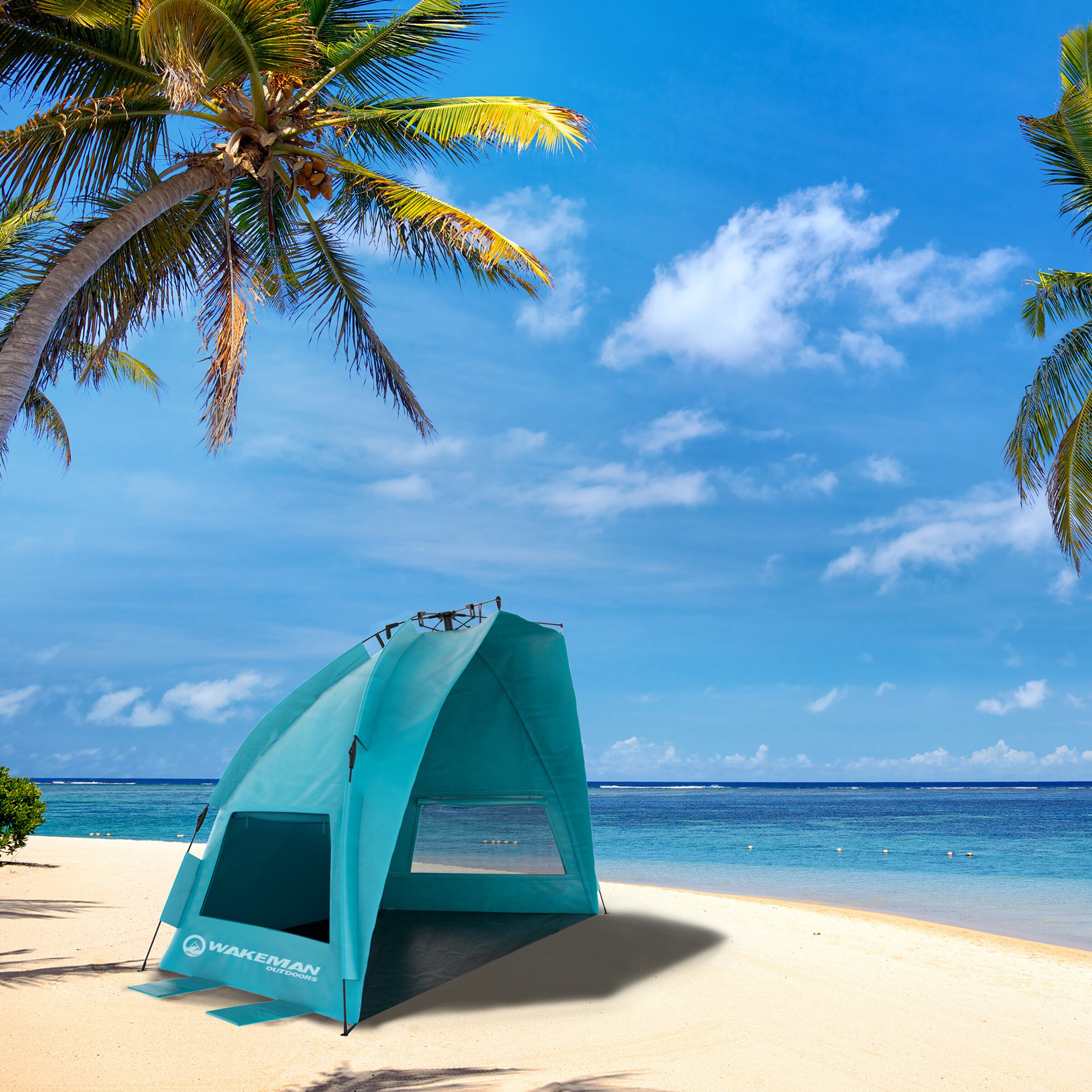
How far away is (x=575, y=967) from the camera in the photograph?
20.9ft

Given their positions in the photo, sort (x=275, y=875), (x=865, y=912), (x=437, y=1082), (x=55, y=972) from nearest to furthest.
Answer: (x=437, y=1082), (x=55, y=972), (x=275, y=875), (x=865, y=912)

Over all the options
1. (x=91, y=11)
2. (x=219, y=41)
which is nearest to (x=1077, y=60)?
(x=219, y=41)

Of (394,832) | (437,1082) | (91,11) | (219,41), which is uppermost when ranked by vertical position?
(91,11)

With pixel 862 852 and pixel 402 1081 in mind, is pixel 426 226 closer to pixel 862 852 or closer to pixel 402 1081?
pixel 402 1081

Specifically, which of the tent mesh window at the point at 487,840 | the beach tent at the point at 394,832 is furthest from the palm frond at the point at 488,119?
the tent mesh window at the point at 487,840

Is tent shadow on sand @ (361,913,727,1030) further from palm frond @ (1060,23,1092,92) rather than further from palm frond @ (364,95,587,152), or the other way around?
palm frond @ (1060,23,1092,92)

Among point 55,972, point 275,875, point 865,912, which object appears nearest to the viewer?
point 55,972

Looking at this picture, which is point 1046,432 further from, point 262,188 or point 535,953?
point 262,188

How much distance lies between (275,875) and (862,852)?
22.7m

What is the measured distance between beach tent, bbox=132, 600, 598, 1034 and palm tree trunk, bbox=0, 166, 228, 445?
3.00 m

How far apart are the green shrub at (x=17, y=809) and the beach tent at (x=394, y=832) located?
6.01m

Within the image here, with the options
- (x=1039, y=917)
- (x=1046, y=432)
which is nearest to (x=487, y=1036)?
(x=1046, y=432)

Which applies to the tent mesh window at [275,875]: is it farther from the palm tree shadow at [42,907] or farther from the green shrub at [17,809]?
the green shrub at [17,809]

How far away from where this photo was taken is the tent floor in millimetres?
5758
